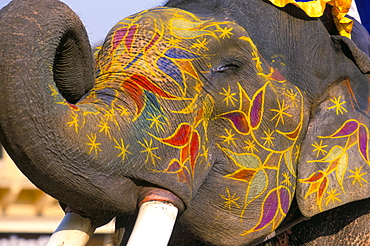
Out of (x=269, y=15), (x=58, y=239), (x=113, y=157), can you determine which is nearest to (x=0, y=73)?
(x=113, y=157)

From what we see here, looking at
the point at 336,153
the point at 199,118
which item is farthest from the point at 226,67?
the point at 336,153

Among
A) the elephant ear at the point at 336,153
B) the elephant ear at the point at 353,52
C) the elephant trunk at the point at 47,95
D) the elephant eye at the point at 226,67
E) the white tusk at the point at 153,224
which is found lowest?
the elephant ear at the point at 336,153

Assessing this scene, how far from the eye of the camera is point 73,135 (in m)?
2.05

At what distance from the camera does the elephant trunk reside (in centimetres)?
192

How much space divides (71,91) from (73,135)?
0.17 meters

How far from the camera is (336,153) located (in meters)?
2.65

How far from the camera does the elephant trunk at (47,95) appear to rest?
192 centimetres

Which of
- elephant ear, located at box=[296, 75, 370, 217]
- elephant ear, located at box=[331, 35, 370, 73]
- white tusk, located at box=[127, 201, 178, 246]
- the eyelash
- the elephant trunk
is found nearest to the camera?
the elephant trunk

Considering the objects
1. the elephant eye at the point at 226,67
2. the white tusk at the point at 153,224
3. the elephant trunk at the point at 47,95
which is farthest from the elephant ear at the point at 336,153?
the elephant trunk at the point at 47,95

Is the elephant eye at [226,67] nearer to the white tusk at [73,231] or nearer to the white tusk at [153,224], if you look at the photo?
the white tusk at [153,224]

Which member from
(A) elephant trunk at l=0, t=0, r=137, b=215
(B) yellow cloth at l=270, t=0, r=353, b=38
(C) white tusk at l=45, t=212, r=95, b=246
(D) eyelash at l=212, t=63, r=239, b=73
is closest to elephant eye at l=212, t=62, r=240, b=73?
(D) eyelash at l=212, t=63, r=239, b=73

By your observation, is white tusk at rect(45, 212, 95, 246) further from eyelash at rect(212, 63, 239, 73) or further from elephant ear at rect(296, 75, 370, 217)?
elephant ear at rect(296, 75, 370, 217)

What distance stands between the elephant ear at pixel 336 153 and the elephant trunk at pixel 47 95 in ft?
2.22

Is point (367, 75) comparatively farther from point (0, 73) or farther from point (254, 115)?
point (0, 73)
